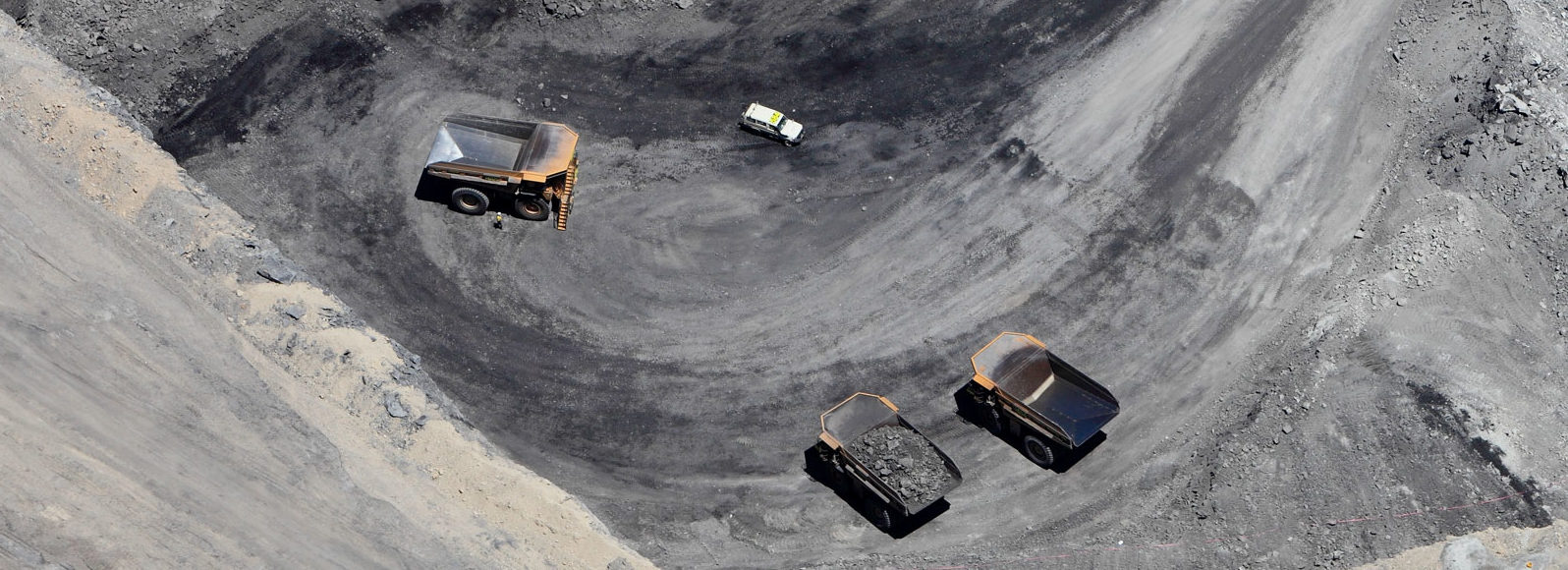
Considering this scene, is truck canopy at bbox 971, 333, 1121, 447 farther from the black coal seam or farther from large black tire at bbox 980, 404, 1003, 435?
the black coal seam

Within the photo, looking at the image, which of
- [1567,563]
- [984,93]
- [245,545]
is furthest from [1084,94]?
[245,545]

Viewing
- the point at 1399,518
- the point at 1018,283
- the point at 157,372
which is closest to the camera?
the point at 157,372

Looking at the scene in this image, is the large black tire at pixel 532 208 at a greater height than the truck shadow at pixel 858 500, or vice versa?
the large black tire at pixel 532 208

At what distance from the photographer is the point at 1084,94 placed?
31.5 meters

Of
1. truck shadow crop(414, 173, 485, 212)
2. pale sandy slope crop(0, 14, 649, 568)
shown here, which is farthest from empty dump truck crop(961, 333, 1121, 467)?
truck shadow crop(414, 173, 485, 212)

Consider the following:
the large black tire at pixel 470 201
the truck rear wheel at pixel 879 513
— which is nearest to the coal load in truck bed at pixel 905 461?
the truck rear wheel at pixel 879 513

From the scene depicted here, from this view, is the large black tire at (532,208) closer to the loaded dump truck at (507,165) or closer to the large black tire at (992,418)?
the loaded dump truck at (507,165)

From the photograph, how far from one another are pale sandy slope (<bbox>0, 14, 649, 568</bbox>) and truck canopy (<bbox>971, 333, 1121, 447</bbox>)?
8786 mm

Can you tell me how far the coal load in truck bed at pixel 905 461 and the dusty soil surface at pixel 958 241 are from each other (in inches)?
49.2

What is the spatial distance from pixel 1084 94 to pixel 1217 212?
189 inches

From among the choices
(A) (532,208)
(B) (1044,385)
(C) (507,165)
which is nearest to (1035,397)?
(B) (1044,385)

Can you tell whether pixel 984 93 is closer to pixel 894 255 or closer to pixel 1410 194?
pixel 894 255

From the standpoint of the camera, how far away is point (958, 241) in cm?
2897

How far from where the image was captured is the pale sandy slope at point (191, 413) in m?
20.7
